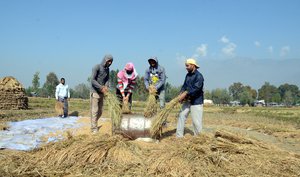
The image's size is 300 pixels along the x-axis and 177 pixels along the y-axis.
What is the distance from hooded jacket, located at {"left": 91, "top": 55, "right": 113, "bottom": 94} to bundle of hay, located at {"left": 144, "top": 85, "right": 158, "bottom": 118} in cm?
130

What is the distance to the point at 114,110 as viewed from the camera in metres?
6.59

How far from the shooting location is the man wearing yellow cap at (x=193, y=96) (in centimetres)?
648

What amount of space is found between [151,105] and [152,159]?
2518mm

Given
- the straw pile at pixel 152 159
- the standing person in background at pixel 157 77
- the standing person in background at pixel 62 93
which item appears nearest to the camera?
the straw pile at pixel 152 159

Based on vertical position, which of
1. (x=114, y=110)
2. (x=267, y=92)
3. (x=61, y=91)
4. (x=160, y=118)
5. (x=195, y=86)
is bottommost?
(x=160, y=118)

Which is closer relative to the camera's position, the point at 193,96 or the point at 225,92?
the point at 193,96

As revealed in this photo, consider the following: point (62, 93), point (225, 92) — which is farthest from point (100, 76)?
point (225, 92)

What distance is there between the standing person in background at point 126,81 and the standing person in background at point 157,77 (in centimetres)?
38

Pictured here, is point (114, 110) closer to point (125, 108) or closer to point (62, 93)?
point (125, 108)

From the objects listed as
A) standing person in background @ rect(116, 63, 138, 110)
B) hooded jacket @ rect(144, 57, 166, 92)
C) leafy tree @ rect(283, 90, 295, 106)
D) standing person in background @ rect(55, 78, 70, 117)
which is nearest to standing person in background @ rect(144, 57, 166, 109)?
hooded jacket @ rect(144, 57, 166, 92)

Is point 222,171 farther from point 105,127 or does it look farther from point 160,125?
point 105,127

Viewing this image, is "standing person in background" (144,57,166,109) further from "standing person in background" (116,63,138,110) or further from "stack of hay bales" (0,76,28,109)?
"stack of hay bales" (0,76,28,109)

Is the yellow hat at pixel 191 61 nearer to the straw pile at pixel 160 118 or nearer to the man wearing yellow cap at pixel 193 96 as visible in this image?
the man wearing yellow cap at pixel 193 96

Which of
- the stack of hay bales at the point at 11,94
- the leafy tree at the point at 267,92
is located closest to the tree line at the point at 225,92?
the leafy tree at the point at 267,92
